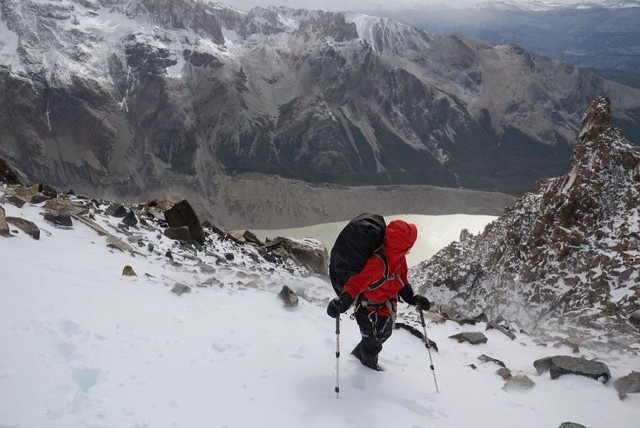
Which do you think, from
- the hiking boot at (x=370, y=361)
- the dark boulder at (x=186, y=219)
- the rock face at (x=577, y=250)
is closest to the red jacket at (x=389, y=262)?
the hiking boot at (x=370, y=361)

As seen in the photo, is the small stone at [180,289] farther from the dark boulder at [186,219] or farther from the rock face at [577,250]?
the rock face at [577,250]

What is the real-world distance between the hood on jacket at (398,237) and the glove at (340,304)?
1.03m

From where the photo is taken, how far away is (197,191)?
199 m

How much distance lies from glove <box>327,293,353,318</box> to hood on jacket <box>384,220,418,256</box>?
3.39 feet

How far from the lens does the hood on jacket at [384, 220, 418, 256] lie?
24.3ft

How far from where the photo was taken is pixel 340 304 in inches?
291

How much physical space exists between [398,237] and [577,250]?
22.6 meters

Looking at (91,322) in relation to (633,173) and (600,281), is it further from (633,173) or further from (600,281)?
(633,173)

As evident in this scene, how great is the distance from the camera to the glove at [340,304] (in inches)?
290

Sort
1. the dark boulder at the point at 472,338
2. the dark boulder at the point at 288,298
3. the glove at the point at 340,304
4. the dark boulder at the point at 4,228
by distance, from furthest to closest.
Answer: the dark boulder at the point at 472,338 → the dark boulder at the point at 288,298 → the dark boulder at the point at 4,228 → the glove at the point at 340,304

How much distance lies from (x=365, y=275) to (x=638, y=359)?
9.28 meters

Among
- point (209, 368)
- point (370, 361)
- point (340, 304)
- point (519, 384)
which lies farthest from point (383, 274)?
point (519, 384)

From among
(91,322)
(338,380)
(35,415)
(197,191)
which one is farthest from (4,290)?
(197,191)

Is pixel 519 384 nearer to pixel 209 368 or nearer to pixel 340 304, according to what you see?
pixel 340 304
